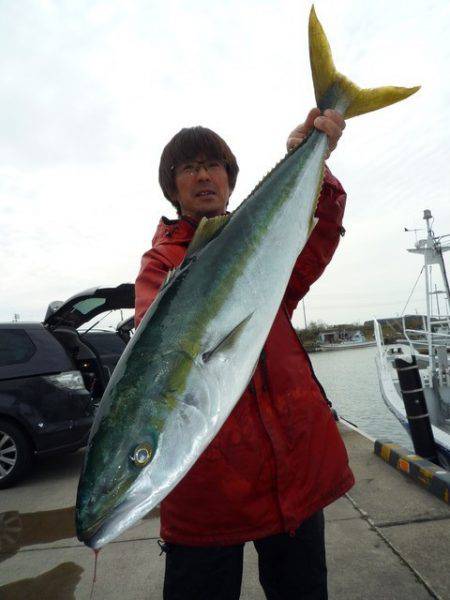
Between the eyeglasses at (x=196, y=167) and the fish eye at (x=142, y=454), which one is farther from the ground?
the eyeglasses at (x=196, y=167)

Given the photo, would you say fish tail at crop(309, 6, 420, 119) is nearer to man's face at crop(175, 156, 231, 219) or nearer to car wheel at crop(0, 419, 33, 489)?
man's face at crop(175, 156, 231, 219)

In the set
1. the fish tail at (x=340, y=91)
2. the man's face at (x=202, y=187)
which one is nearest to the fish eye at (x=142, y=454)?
the man's face at (x=202, y=187)

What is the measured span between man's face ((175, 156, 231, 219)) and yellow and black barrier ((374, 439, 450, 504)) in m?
3.15

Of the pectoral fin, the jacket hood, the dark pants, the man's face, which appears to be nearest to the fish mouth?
the pectoral fin

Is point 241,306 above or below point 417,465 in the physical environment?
above

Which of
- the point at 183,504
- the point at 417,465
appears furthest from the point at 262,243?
the point at 417,465

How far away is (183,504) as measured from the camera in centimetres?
150

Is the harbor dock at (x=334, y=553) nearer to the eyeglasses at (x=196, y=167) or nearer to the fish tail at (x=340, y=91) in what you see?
the eyeglasses at (x=196, y=167)

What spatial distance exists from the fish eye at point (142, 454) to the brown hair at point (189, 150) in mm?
1331

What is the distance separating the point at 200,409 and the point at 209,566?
0.77 m

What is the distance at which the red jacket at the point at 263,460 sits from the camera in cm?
149

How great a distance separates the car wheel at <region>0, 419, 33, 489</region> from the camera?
507 centimetres

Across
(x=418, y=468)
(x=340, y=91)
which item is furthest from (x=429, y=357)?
(x=340, y=91)

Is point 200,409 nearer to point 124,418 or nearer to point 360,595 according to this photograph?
point 124,418
